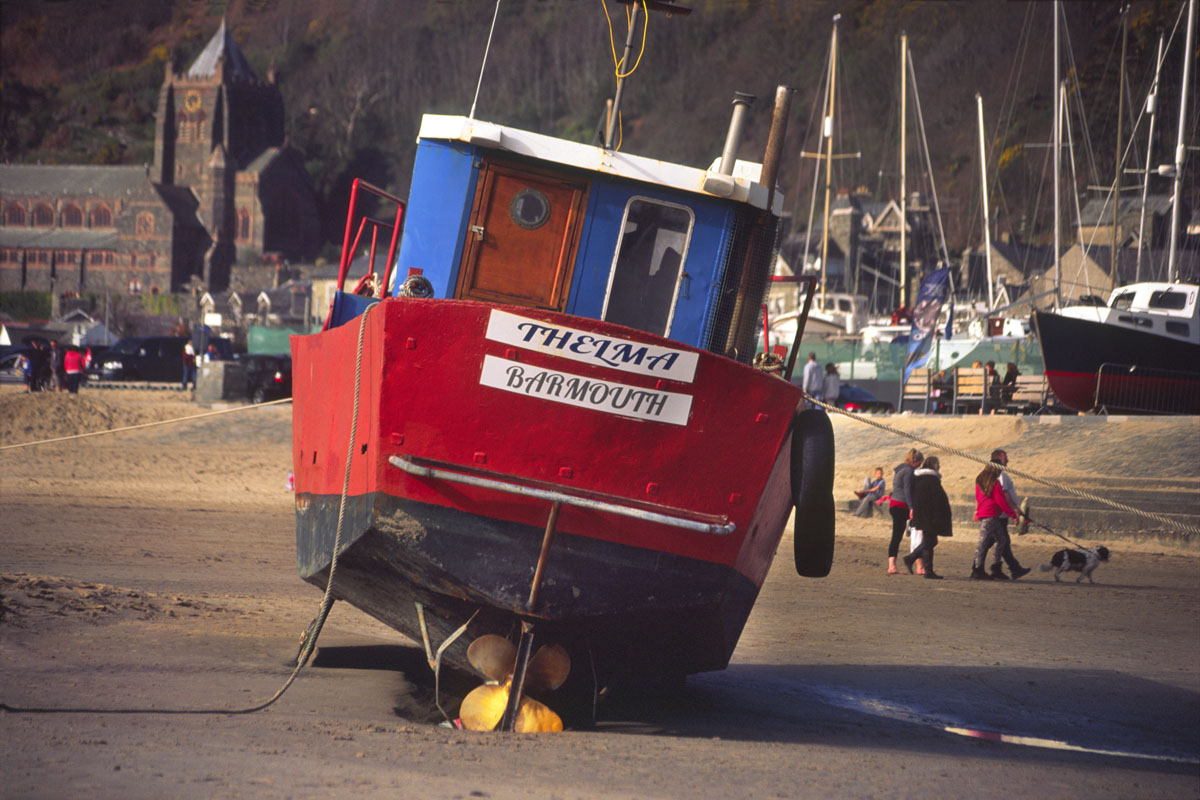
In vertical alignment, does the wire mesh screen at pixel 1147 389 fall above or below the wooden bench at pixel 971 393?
above

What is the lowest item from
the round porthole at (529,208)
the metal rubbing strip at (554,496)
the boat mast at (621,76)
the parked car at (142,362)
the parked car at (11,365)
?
the parked car at (11,365)

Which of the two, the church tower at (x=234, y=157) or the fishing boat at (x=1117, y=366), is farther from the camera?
the church tower at (x=234, y=157)

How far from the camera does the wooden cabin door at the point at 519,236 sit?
8.09 metres

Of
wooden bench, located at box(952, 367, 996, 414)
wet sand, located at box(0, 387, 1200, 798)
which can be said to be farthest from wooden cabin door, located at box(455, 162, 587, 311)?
wooden bench, located at box(952, 367, 996, 414)

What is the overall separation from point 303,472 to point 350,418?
73.5 inches

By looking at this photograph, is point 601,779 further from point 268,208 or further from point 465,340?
point 268,208

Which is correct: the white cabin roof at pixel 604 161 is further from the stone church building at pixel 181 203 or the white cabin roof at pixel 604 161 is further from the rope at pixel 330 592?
the stone church building at pixel 181 203

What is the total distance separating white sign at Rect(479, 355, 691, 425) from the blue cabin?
3.79 ft

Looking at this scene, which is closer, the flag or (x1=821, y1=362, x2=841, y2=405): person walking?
(x1=821, y1=362, x2=841, y2=405): person walking

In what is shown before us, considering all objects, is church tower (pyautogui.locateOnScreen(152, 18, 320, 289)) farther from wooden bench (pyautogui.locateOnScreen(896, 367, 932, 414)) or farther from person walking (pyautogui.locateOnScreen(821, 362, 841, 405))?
person walking (pyautogui.locateOnScreen(821, 362, 841, 405))

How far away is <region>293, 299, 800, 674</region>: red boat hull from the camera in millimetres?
6949

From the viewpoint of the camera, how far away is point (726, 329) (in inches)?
326

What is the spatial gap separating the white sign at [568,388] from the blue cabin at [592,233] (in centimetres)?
116

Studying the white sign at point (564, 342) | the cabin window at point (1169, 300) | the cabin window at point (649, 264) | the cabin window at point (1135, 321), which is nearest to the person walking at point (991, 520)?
the cabin window at point (649, 264)
